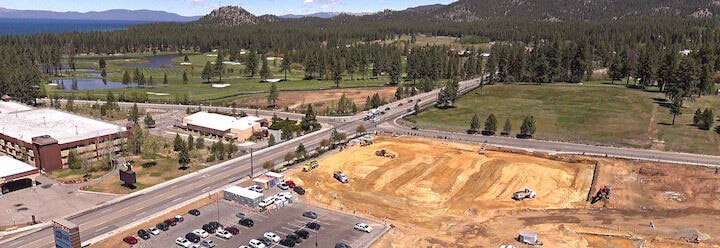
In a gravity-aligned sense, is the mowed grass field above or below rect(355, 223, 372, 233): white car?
above

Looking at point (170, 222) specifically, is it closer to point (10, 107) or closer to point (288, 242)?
point (288, 242)

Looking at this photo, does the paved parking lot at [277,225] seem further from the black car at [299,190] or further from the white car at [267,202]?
the black car at [299,190]

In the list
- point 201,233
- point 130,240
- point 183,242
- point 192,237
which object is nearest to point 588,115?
point 201,233


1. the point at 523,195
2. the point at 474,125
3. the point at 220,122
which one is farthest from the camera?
the point at 220,122

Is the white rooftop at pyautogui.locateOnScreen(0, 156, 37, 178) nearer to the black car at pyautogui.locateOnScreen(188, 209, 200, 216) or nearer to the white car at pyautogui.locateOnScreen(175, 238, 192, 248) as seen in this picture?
the black car at pyautogui.locateOnScreen(188, 209, 200, 216)

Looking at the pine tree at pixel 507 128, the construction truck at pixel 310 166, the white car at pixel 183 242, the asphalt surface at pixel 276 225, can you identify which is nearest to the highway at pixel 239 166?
the pine tree at pixel 507 128

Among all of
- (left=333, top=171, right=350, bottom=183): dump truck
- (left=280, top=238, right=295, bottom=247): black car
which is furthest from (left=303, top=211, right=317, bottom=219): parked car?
(left=333, top=171, right=350, bottom=183): dump truck

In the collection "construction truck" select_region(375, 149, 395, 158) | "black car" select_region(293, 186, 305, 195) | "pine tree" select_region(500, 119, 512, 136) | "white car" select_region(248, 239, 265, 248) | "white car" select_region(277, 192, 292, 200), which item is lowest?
"white car" select_region(248, 239, 265, 248)
